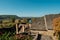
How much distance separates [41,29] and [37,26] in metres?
1.76

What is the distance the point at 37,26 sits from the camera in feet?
102

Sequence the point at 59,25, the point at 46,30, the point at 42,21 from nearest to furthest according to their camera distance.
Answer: the point at 59,25 → the point at 46,30 → the point at 42,21

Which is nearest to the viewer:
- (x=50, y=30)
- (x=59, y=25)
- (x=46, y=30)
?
(x=59, y=25)

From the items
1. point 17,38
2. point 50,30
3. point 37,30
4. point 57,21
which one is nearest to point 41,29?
point 37,30

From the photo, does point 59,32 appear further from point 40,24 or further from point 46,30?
point 40,24

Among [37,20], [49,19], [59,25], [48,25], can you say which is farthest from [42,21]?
[59,25]

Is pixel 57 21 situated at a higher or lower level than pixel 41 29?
higher

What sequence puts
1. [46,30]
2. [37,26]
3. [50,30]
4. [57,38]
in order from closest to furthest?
[57,38]
[50,30]
[46,30]
[37,26]

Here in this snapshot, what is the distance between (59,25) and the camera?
19250 millimetres

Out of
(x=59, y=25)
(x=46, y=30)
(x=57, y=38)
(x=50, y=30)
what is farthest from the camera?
(x=46, y=30)

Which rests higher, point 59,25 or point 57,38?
point 59,25

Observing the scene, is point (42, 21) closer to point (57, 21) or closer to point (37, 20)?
point (37, 20)

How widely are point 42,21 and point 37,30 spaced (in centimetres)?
372

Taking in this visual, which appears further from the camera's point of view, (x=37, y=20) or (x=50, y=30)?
(x=37, y=20)
